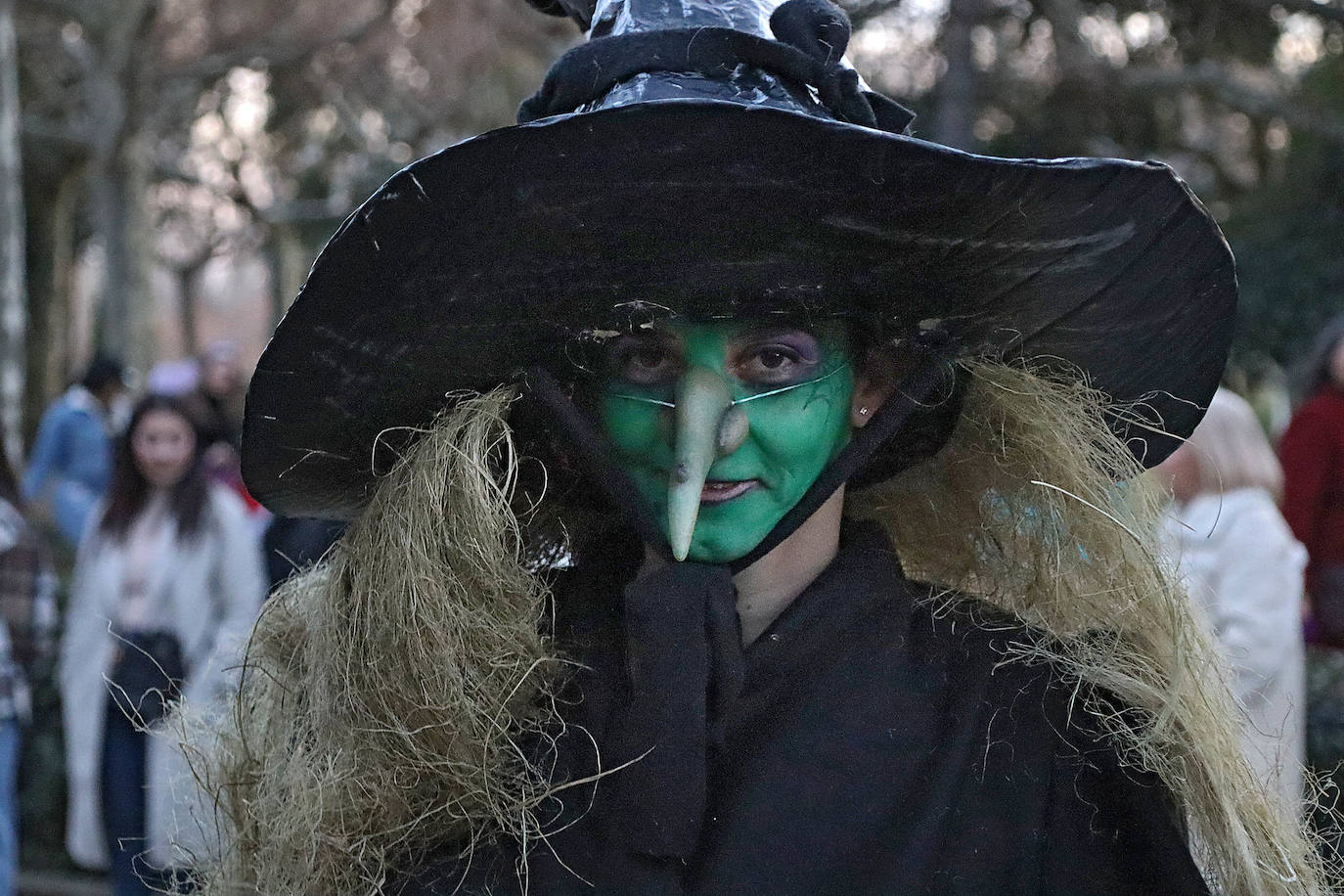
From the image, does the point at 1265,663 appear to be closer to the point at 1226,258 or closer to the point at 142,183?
the point at 1226,258

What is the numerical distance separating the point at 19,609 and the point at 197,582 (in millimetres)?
491

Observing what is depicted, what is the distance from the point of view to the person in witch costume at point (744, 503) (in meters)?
1.61

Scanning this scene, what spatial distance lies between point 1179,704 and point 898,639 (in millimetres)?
334

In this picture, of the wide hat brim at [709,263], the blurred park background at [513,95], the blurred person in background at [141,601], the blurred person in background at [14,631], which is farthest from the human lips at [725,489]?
the blurred park background at [513,95]

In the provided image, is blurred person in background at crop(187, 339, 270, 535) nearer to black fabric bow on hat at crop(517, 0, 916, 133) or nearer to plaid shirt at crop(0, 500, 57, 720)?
plaid shirt at crop(0, 500, 57, 720)

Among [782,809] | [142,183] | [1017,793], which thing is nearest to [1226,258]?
[1017,793]

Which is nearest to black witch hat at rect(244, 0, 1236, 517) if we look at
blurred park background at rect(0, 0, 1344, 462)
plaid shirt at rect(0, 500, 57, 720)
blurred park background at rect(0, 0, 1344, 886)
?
plaid shirt at rect(0, 500, 57, 720)

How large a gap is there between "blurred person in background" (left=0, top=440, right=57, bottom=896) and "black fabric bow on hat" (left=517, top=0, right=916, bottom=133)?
281 cm

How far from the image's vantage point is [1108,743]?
5.53 feet

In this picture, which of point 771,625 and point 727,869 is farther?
point 771,625

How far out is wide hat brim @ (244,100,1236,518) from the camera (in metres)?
1.52

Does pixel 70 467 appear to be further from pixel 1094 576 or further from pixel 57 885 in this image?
pixel 1094 576

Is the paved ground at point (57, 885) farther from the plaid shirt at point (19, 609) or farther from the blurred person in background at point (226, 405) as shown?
the plaid shirt at point (19, 609)

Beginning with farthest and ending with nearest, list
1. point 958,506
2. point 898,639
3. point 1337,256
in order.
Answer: point 1337,256, point 958,506, point 898,639
